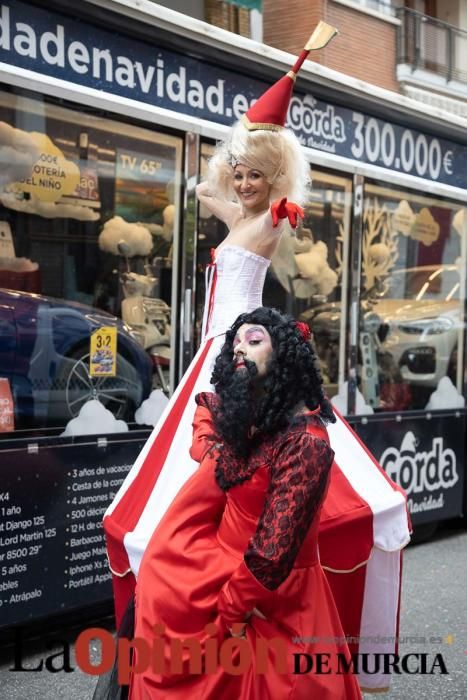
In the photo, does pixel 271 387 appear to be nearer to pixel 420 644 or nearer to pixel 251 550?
pixel 251 550

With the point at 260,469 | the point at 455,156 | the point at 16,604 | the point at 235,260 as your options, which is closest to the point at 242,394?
the point at 260,469

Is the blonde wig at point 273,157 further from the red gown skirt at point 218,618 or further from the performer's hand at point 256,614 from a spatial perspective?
the performer's hand at point 256,614

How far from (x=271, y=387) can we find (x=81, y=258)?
238cm

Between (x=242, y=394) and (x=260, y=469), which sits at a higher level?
(x=242, y=394)

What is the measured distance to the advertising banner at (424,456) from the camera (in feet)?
19.7

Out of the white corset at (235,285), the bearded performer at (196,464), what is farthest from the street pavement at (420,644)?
the white corset at (235,285)

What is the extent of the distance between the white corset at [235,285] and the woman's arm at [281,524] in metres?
1.45

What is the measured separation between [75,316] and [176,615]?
246cm

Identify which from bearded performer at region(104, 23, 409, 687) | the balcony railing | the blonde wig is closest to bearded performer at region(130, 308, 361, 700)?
bearded performer at region(104, 23, 409, 687)

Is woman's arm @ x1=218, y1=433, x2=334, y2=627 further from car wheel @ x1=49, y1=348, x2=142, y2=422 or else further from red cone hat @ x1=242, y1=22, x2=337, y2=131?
car wheel @ x1=49, y1=348, x2=142, y2=422

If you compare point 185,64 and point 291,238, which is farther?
point 291,238

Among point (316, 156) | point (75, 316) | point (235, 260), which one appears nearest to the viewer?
point (235, 260)

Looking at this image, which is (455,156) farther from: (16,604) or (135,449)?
(16,604)

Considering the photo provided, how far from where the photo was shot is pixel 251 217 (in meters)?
3.90
